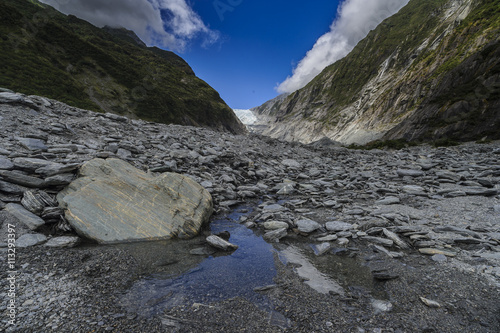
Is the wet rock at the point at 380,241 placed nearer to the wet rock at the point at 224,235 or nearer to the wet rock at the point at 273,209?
the wet rock at the point at 273,209

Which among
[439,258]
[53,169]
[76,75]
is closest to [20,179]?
[53,169]

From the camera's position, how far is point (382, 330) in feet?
10.3

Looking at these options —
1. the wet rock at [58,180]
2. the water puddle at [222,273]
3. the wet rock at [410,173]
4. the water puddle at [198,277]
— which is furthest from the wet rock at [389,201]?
the wet rock at [58,180]

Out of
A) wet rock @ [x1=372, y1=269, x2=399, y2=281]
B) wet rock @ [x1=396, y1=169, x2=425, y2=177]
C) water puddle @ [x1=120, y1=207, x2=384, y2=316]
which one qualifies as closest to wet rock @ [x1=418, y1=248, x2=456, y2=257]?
wet rock @ [x1=372, y1=269, x2=399, y2=281]

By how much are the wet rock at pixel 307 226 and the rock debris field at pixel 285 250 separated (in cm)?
6

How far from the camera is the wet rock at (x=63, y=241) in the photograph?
4.81 meters

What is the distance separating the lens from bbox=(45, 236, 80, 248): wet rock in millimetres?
4814

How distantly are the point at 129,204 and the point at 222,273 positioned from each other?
3.80 meters

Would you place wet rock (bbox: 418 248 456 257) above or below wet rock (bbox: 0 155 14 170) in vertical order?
below

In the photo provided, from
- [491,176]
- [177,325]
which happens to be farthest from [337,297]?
[491,176]

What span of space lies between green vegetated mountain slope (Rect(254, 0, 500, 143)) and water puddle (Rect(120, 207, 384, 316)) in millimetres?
33294

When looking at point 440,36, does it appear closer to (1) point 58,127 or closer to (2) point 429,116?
(2) point 429,116

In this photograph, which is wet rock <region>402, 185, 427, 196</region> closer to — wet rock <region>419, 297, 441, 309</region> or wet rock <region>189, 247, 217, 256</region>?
wet rock <region>419, 297, 441, 309</region>

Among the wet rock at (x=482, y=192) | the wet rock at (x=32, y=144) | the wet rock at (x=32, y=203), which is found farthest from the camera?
the wet rock at (x=482, y=192)
